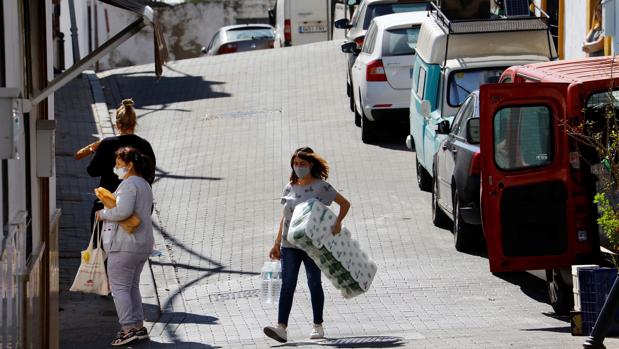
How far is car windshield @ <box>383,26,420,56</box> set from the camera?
20.4m

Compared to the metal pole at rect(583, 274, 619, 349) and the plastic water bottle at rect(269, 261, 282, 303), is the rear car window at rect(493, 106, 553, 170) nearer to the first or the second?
the plastic water bottle at rect(269, 261, 282, 303)

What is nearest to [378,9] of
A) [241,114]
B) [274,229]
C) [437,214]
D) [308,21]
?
[241,114]

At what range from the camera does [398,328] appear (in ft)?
37.6

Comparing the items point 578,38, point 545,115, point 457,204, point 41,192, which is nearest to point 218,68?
point 578,38

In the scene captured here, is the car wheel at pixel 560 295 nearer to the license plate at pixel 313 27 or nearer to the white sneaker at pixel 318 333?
the white sneaker at pixel 318 333

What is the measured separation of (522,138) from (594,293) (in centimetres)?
177

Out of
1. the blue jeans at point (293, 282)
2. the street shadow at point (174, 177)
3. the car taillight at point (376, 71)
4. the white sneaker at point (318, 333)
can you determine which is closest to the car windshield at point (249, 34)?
the car taillight at point (376, 71)

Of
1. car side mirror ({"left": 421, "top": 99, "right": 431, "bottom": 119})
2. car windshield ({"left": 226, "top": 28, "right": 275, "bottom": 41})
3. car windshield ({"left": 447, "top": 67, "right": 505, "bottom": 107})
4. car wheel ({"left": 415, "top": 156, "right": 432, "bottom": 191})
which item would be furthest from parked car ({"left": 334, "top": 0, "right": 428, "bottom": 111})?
car windshield ({"left": 226, "top": 28, "right": 275, "bottom": 41})

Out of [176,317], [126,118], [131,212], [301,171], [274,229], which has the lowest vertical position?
[176,317]

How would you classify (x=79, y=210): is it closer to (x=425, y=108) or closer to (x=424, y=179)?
(x=424, y=179)

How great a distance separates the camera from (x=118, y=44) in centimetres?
855

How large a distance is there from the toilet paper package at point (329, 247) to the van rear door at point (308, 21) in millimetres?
27517

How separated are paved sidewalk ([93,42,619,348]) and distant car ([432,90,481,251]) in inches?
9.4

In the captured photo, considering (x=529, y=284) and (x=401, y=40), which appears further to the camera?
(x=401, y=40)
